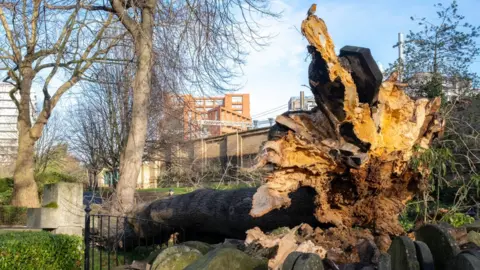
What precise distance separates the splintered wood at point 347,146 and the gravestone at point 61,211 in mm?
4389

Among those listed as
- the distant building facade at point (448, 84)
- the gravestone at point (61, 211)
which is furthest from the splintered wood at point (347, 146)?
the distant building facade at point (448, 84)

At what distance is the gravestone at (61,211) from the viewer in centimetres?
792

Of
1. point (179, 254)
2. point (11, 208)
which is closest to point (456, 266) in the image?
point (179, 254)

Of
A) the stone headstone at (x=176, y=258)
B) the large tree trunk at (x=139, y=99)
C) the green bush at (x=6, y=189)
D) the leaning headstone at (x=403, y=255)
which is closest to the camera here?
the leaning headstone at (x=403, y=255)

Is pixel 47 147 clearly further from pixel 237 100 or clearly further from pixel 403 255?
pixel 403 255

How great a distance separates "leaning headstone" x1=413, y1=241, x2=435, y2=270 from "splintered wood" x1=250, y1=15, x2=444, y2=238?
1.02 meters

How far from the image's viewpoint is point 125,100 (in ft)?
56.0

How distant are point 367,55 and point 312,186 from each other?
1328 millimetres

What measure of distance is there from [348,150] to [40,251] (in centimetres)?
481

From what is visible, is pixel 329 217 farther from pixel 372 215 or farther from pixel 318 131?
pixel 318 131

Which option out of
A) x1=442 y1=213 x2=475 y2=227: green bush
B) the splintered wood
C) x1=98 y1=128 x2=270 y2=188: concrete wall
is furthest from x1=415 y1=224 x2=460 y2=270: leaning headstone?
x1=98 y1=128 x2=270 y2=188: concrete wall

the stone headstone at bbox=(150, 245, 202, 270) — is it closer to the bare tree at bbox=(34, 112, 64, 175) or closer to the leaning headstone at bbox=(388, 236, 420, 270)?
the leaning headstone at bbox=(388, 236, 420, 270)

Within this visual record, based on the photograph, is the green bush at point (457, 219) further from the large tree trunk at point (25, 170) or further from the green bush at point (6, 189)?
the green bush at point (6, 189)

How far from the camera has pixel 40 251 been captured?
7191 millimetres
